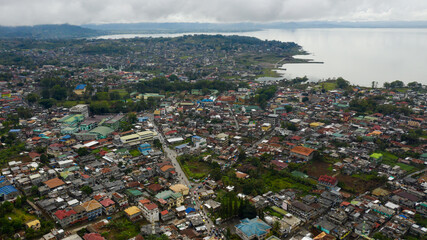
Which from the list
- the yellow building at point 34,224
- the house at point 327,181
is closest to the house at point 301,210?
the house at point 327,181

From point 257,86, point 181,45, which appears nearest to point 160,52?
point 181,45

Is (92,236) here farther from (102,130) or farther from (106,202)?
(102,130)

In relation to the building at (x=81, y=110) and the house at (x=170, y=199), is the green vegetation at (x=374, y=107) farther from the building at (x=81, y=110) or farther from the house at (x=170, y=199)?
the building at (x=81, y=110)

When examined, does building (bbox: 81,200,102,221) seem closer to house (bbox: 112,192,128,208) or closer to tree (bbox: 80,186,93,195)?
house (bbox: 112,192,128,208)

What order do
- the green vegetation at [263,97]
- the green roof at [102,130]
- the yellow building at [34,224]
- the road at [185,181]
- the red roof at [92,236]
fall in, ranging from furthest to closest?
the green vegetation at [263,97]
the green roof at [102,130]
the road at [185,181]
the yellow building at [34,224]
the red roof at [92,236]

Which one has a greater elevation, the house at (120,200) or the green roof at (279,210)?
the house at (120,200)

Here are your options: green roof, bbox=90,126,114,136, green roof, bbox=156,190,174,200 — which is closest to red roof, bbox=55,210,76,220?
green roof, bbox=156,190,174,200

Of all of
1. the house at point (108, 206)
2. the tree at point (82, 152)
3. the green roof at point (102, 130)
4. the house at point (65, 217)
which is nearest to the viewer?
the house at point (65, 217)

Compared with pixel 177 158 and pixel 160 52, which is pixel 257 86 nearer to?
pixel 177 158
